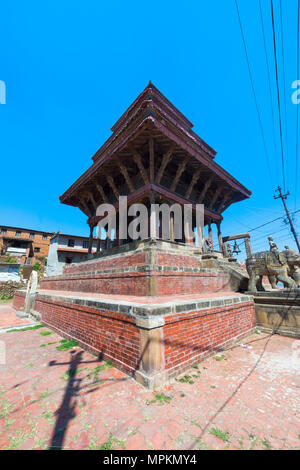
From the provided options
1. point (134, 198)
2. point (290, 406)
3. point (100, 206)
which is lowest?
point (290, 406)

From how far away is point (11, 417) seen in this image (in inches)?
85.8

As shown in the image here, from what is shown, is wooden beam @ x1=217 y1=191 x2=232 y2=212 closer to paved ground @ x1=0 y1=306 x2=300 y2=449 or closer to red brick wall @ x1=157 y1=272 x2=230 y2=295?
red brick wall @ x1=157 y1=272 x2=230 y2=295

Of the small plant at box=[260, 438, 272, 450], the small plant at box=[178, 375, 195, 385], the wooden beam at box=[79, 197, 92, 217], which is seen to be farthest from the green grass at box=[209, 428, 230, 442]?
the wooden beam at box=[79, 197, 92, 217]

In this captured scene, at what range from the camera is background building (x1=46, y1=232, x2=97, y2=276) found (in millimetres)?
28719

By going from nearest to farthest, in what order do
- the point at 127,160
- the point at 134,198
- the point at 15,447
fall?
the point at 15,447, the point at 134,198, the point at 127,160

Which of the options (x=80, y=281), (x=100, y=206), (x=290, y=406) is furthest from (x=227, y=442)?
(x=100, y=206)

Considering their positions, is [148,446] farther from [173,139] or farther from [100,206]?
[100,206]

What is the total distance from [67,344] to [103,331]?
1.62 m

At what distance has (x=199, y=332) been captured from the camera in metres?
3.65

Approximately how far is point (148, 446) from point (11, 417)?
5.72ft

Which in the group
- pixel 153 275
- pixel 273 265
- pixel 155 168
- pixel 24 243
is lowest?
pixel 153 275

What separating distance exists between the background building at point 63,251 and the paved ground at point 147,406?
27865 mm

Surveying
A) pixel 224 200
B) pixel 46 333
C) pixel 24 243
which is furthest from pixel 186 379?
pixel 24 243

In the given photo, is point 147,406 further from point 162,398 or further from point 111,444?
point 111,444
